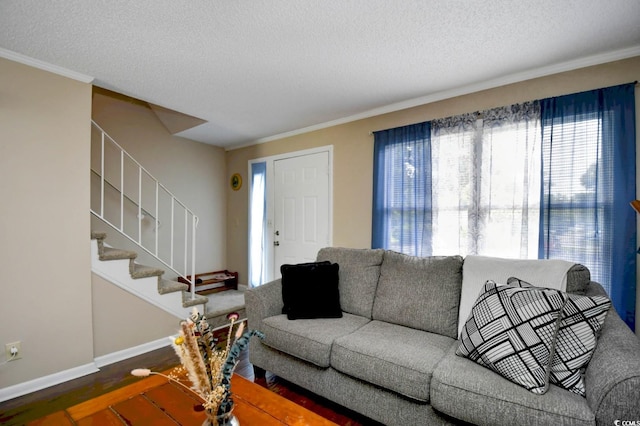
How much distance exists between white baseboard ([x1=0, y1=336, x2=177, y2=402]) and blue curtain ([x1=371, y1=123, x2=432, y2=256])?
215cm

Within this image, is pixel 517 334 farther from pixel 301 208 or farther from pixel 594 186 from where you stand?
pixel 301 208

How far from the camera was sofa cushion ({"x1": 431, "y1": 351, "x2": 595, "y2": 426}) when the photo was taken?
3.98 feet

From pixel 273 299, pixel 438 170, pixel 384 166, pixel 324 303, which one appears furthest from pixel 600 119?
pixel 273 299

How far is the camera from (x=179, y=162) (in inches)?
169

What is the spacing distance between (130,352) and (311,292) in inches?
72.7

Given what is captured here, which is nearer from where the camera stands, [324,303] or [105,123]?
[324,303]

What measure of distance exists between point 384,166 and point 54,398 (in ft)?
10.7

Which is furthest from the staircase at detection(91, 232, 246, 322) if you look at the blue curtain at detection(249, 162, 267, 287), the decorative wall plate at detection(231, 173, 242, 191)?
the decorative wall plate at detection(231, 173, 242, 191)

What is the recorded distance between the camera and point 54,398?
211 centimetres

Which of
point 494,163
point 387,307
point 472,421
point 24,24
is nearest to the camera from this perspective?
point 472,421

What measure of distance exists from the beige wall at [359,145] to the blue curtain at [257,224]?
188mm

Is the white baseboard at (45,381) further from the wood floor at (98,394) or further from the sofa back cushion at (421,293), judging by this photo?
the sofa back cushion at (421,293)

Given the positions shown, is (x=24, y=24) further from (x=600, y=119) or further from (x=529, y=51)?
(x=600, y=119)

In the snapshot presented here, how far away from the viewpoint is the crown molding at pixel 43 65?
2.12 m
